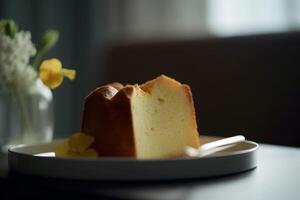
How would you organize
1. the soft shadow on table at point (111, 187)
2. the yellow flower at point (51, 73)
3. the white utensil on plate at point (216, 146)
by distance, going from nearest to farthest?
the soft shadow on table at point (111, 187), the white utensil on plate at point (216, 146), the yellow flower at point (51, 73)

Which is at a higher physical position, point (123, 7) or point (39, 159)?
point (123, 7)

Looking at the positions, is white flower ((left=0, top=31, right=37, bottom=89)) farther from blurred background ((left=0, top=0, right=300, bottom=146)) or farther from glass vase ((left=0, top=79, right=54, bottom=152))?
blurred background ((left=0, top=0, right=300, bottom=146))

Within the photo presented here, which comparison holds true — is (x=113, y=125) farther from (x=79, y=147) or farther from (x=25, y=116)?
(x=25, y=116)

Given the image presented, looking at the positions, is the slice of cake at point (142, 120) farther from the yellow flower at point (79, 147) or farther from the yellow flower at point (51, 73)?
the yellow flower at point (51, 73)

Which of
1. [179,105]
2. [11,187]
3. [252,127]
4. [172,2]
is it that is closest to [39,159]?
[11,187]

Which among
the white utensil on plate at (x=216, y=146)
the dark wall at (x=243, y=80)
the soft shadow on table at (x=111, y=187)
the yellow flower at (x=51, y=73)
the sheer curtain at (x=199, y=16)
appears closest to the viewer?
the soft shadow on table at (x=111, y=187)

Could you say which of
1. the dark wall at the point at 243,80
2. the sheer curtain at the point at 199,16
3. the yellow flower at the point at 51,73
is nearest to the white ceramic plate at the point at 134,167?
the yellow flower at the point at 51,73

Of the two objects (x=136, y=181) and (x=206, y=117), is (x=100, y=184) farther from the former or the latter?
(x=206, y=117)

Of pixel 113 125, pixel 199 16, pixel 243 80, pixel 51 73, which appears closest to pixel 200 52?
pixel 243 80
